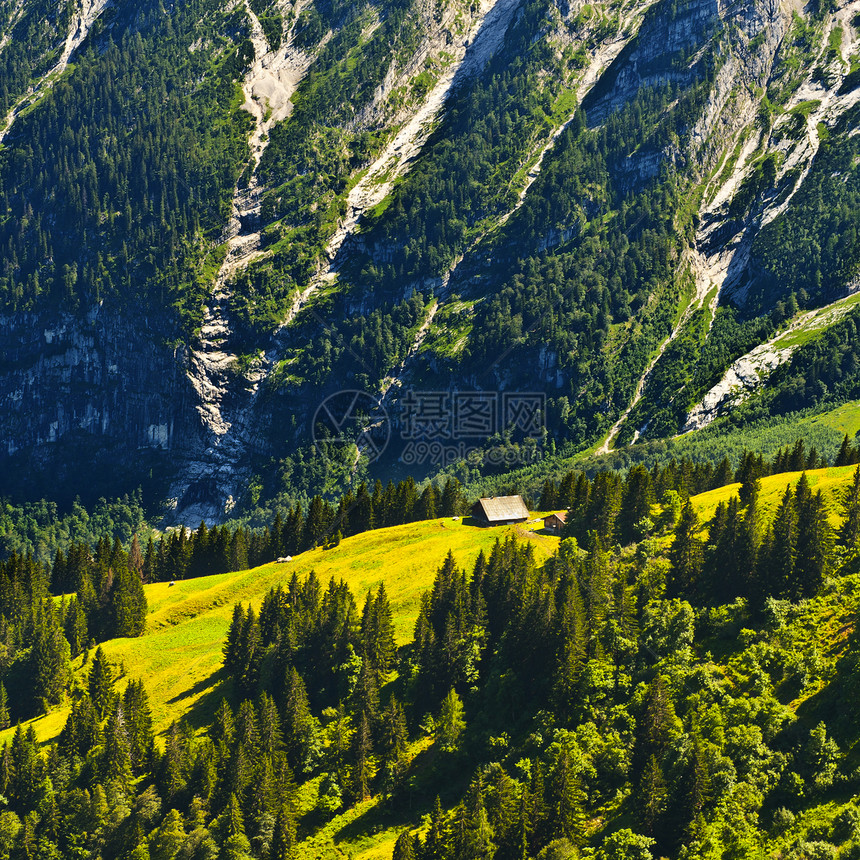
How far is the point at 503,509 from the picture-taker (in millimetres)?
150875

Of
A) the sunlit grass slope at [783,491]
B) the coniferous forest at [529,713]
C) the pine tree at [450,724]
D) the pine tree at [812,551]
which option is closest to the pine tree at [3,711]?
the coniferous forest at [529,713]

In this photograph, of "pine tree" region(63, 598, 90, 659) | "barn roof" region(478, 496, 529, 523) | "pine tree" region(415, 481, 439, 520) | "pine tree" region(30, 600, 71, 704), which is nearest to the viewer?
"pine tree" region(30, 600, 71, 704)

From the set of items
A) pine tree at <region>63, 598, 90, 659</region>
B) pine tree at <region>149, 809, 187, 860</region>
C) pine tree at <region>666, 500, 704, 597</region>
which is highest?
pine tree at <region>666, 500, 704, 597</region>

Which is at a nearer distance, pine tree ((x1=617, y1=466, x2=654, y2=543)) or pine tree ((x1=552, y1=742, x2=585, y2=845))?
pine tree ((x1=552, y1=742, x2=585, y2=845))

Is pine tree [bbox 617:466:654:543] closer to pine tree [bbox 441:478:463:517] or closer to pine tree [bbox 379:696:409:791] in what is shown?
pine tree [bbox 379:696:409:791]

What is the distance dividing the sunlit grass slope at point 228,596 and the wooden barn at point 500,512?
235 cm

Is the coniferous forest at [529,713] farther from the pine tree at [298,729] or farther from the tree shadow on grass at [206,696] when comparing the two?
the tree shadow on grass at [206,696]

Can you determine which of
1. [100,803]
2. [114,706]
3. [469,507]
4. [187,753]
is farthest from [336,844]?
[469,507]

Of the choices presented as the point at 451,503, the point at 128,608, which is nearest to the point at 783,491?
the point at 451,503

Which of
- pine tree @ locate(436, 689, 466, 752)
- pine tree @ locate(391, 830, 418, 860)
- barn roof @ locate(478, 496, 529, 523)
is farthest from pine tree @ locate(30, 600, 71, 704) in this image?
pine tree @ locate(391, 830, 418, 860)

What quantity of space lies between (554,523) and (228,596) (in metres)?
50.5

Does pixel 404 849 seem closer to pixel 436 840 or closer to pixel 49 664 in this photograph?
pixel 436 840

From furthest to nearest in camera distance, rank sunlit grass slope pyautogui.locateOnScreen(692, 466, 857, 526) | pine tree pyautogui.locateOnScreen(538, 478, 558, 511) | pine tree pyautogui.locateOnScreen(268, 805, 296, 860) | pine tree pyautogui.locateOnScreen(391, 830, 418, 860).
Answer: pine tree pyautogui.locateOnScreen(538, 478, 558, 511) < sunlit grass slope pyautogui.locateOnScreen(692, 466, 857, 526) < pine tree pyautogui.locateOnScreen(268, 805, 296, 860) < pine tree pyautogui.locateOnScreen(391, 830, 418, 860)

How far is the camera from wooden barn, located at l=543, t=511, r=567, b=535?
136 meters
